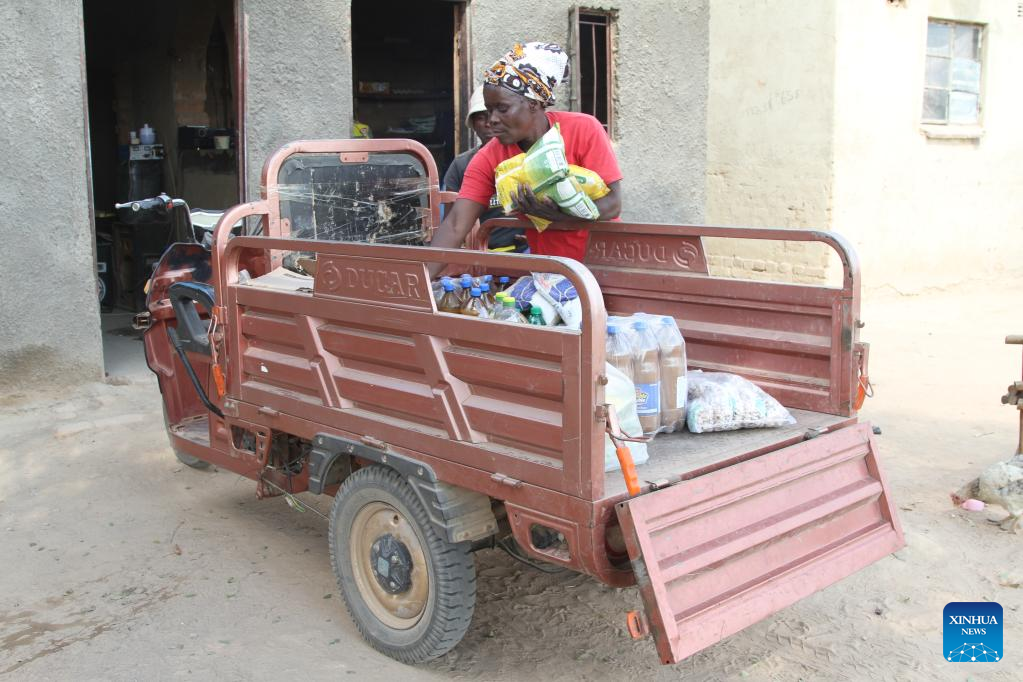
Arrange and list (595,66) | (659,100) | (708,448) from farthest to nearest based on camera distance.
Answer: (659,100) < (595,66) < (708,448)

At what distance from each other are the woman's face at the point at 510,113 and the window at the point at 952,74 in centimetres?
922

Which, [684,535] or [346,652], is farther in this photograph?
[346,652]

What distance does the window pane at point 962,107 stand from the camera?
1165cm

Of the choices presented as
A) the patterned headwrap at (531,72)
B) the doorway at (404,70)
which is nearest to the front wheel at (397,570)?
the patterned headwrap at (531,72)

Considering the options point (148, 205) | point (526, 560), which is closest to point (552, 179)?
point (526, 560)

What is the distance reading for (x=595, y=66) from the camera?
791 centimetres

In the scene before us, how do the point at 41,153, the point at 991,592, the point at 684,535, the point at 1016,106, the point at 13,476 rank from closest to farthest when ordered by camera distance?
the point at 684,535 → the point at 991,592 → the point at 13,476 → the point at 41,153 → the point at 1016,106

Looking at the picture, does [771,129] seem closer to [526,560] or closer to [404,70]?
[404,70]

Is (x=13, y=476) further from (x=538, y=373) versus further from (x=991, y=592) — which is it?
(x=991, y=592)

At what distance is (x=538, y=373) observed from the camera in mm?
2578

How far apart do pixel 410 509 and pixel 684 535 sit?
2.79 ft

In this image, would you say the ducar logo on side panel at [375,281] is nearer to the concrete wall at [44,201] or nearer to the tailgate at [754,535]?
the tailgate at [754,535]

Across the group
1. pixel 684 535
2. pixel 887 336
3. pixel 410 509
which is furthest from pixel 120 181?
pixel 684 535

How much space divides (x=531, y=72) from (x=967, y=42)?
1000 centimetres
